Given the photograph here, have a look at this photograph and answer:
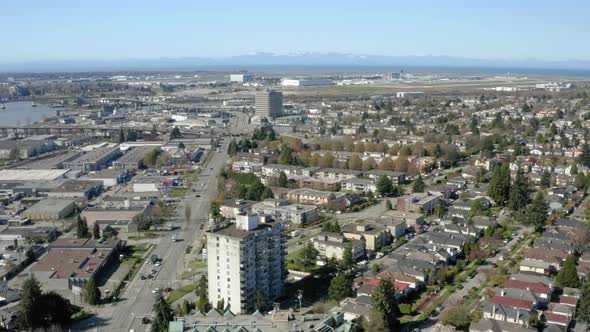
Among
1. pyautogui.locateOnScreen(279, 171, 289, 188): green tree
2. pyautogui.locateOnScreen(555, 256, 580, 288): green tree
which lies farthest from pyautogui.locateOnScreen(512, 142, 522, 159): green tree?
Answer: pyautogui.locateOnScreen(555, 256, 580, 288): green tree

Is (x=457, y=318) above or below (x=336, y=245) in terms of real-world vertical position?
below

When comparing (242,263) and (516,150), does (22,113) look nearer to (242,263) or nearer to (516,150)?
(516,150)

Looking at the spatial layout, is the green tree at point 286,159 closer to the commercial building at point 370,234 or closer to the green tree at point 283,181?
the green tree at point 283,181

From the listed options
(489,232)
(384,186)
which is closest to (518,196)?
(489,232)

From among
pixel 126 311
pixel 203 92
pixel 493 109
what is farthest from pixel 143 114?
pixel 126 311

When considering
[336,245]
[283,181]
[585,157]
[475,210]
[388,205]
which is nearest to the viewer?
[336,245]

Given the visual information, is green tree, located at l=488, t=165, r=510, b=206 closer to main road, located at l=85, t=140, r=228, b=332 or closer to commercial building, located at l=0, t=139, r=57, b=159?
main road, located at l=85, t=140, r=228, b=332
